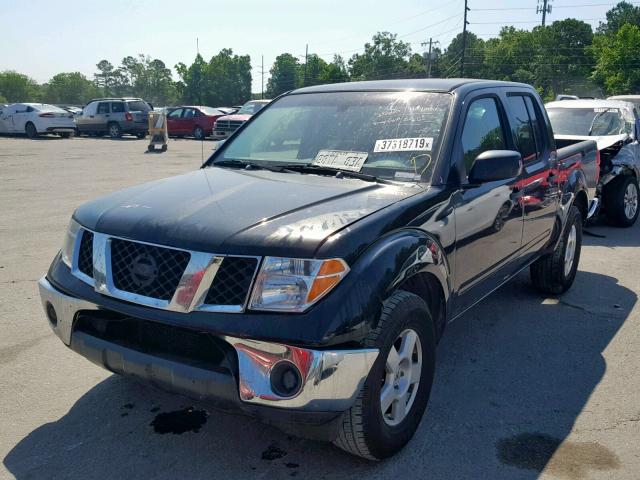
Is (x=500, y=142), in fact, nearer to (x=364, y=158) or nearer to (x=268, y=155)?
(x=364, y=158)

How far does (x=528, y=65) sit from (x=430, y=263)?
106183 millimetres

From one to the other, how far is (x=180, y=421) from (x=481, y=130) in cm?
256

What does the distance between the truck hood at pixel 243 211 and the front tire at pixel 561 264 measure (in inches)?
101

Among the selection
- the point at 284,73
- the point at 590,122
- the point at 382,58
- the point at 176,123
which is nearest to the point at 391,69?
the point at 382,58

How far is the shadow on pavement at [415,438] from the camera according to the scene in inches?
113

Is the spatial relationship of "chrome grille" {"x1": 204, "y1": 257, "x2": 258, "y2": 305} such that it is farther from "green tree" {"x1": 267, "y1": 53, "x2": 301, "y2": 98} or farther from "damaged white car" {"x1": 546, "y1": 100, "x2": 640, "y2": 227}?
"green tree" {"x1": 267, "y1": 53, "x2": 301, "y2": 98}

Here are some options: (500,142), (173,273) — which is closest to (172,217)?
(173,273)

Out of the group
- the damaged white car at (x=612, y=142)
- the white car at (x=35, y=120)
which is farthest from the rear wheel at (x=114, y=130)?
the damaged white car at (x=612, y=142)

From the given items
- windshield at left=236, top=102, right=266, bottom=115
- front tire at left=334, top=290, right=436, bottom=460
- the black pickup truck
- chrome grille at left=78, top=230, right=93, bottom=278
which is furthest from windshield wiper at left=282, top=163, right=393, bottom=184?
windshield at left=236, top=102, right=266, bottom=115

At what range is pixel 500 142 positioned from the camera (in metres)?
4.25

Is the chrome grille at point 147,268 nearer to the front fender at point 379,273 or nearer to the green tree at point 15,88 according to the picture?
the front fender at point 379,273

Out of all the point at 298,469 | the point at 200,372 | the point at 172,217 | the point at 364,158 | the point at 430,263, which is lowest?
the point at 298,469

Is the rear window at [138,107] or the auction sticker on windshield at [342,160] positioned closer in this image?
the auction sticker on windshield at [342,160]

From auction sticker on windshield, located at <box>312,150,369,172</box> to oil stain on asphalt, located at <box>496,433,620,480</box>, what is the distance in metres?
1.70
